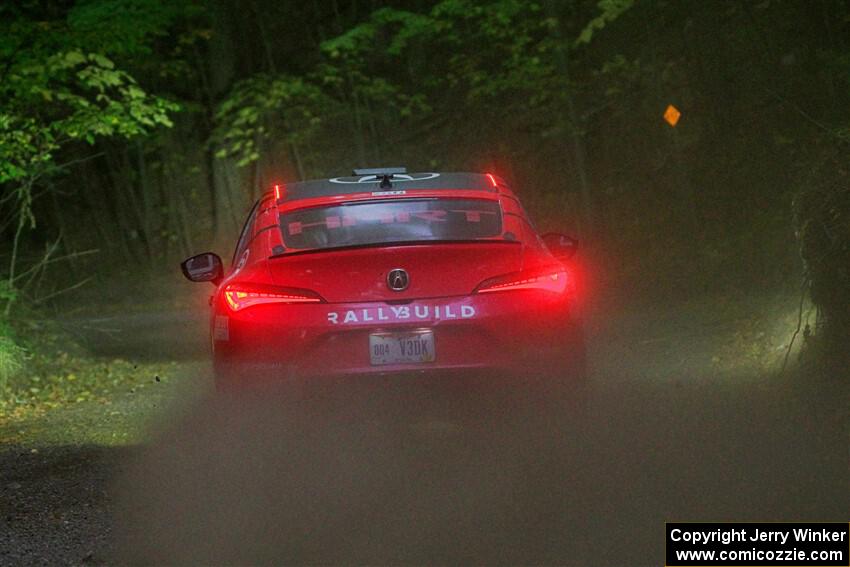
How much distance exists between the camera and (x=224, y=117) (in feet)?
92.5

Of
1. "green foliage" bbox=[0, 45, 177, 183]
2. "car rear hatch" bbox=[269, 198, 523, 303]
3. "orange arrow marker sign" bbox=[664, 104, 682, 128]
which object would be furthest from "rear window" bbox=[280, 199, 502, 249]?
"orange arrow marker sign" bbox=[664, 104, 682, 128]

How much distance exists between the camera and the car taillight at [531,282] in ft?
24.5

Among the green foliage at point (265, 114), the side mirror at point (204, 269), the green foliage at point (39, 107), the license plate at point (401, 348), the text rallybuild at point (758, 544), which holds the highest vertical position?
the green foliage at point (265, 114)

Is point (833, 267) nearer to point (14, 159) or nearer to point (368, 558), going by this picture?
point (368, 558)

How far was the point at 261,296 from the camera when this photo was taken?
7543 mm

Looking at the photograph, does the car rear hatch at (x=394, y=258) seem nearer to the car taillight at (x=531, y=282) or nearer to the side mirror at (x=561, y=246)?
the car taillight at (x=531, y=282)

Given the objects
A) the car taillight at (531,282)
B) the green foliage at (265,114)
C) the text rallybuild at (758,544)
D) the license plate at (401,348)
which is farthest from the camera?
the green foliage at (265,114)

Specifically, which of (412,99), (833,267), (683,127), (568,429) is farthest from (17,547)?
(412,99)

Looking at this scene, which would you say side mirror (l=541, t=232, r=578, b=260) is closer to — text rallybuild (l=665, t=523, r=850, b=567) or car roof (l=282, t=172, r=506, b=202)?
car roof (l=282, t=172, r=506, b=202)

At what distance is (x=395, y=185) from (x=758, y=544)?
369cm

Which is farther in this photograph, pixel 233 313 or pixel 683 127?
pixel 683 127

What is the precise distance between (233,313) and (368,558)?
2267mm

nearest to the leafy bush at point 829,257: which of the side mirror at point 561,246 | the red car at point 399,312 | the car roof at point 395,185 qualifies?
the side mirror at point 561,246

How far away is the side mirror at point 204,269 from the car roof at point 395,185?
0.72 meters
